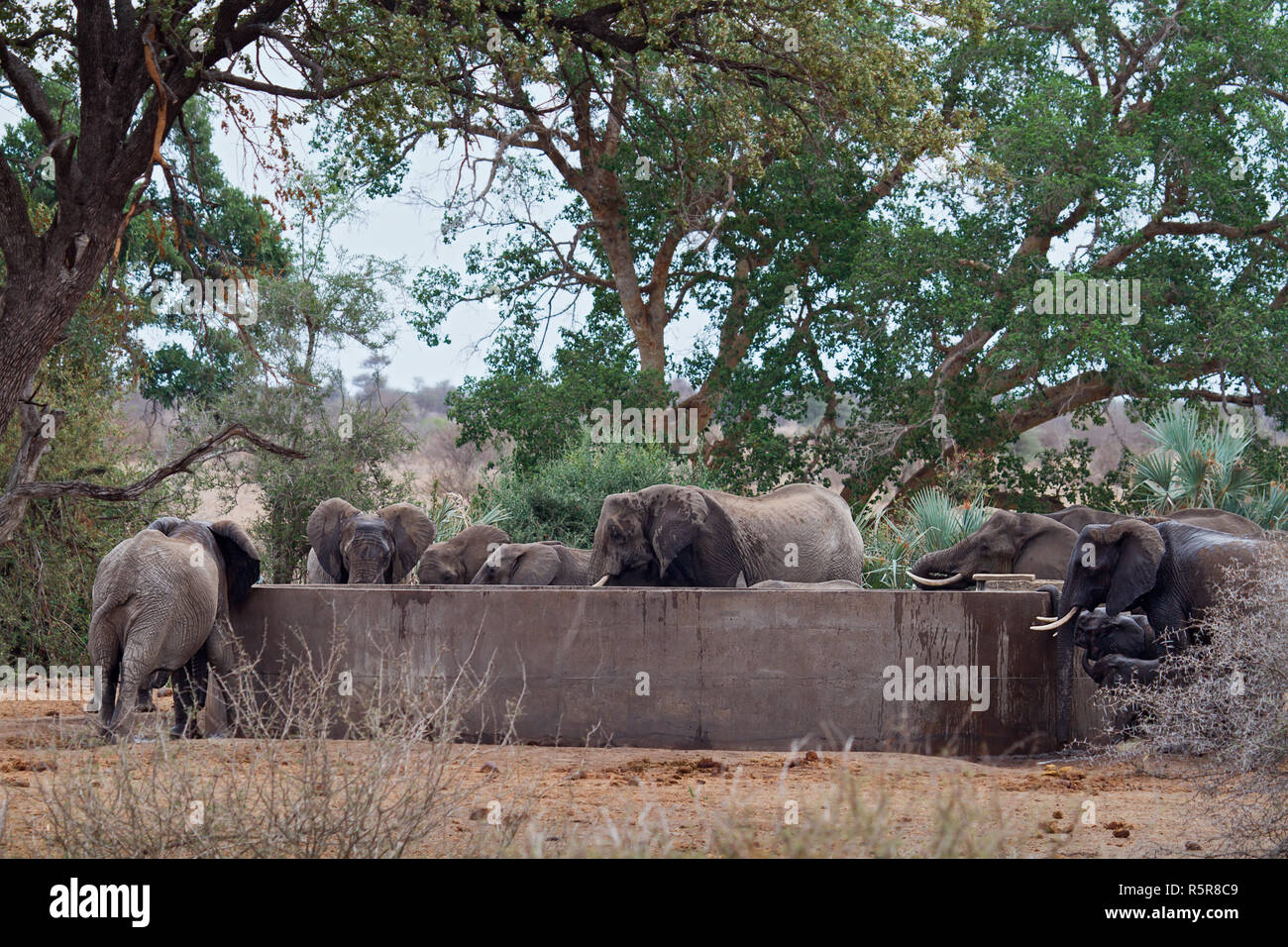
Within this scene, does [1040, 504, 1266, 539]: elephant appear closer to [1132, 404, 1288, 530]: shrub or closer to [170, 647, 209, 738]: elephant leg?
[1132, 404, 1288, 530]: shrub

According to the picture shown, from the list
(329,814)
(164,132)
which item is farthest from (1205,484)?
(329,814)

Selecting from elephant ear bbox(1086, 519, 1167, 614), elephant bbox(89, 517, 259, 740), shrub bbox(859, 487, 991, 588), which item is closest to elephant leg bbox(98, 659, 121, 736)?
elephant bbox(89, 517, 259, 740)

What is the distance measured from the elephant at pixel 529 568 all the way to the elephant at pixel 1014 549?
3.70m

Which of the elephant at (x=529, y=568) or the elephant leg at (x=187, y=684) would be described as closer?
the elephant leg at (x=187, y=684)

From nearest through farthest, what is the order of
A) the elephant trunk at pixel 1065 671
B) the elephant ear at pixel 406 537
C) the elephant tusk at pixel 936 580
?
the elephant trunk at pixel 1065 671
the elephant tusk at pixel 936 580
the elephant ear at pixel 406 537

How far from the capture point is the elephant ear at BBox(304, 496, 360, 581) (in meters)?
15.3

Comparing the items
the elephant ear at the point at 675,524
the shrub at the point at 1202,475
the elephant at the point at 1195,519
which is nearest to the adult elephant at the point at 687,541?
the elephant ear at the point at 675,524

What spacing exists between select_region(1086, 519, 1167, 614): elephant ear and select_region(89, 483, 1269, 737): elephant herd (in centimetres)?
1

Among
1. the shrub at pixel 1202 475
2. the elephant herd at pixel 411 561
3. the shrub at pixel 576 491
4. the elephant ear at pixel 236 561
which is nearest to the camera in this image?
the elephant herd at pixel 411 561

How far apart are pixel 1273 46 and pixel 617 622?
18.4 meters

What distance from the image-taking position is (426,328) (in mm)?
27984

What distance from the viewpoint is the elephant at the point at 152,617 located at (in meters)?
9.84

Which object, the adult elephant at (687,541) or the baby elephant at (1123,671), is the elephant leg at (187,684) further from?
the baby elephant at (1123,671)

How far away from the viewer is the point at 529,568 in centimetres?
1440
